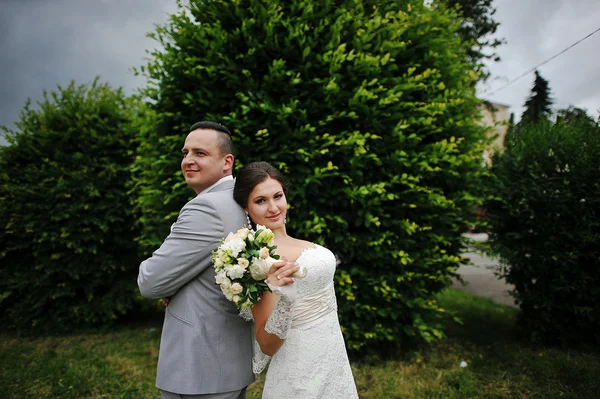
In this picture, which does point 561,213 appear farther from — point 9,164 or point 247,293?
point 9,164

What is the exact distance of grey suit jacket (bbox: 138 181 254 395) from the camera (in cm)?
187

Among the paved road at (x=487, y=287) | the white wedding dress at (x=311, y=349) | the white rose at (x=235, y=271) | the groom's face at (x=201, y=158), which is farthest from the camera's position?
the paved road at (x=487, y=287)

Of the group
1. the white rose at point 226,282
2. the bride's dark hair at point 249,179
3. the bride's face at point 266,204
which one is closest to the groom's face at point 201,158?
the bride's dark hair at point 249,179

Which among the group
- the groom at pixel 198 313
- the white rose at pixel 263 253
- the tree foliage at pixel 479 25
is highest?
the tree foliage at pixel 479 25

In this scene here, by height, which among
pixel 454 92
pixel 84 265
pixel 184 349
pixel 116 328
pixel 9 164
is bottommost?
pixel 116 328

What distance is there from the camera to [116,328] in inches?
257

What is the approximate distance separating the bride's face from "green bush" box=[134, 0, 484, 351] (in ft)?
5.69

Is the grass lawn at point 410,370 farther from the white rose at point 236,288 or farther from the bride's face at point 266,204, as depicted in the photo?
the white rose at point 236,288

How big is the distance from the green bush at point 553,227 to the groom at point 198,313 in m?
4.11

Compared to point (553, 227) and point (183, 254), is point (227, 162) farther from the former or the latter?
point (553, 227)

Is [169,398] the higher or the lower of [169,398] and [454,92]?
the lower

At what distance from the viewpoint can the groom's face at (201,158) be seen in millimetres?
2232

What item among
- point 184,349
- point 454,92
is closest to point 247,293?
point 184,349

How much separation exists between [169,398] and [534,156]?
17.4 feet
